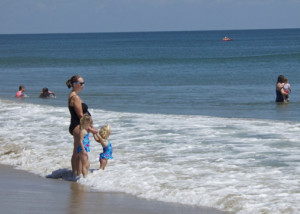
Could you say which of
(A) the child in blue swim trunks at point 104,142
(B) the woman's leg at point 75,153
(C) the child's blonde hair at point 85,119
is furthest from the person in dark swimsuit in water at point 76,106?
(A) the child in blue swim trunks at point 104,142

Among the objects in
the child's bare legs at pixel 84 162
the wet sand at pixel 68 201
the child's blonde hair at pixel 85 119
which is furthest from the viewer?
the child's bare legs at pixel 84 162

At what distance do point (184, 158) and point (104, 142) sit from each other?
69.4 inches

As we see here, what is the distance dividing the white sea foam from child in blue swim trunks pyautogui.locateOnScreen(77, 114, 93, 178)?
173 mm

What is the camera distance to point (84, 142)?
8.37m

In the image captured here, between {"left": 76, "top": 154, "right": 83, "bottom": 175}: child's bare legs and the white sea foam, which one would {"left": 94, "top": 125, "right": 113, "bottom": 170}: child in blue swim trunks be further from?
{"left": 76, "top": 154, "right": 83, "bottom": 175}: child's bare legs

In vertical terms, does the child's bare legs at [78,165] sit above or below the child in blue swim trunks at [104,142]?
below

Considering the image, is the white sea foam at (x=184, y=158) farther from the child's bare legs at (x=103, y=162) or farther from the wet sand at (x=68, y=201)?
the wet sand at (x=68, y=201)

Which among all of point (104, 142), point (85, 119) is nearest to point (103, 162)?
point (104, 142)

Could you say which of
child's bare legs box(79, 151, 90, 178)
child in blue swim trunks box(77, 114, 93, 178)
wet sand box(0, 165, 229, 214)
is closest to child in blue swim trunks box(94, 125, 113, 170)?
child in blue swim trunks box(77, 114, 93, 178)

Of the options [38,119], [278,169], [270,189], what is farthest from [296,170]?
[38,119]

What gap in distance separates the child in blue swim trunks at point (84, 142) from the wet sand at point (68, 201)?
30cm

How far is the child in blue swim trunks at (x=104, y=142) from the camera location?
8430 millimetres

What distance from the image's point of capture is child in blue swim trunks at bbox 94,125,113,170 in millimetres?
8430

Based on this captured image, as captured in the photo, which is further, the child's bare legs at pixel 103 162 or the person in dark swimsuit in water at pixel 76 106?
the child's bare legs at pixel 103 162
